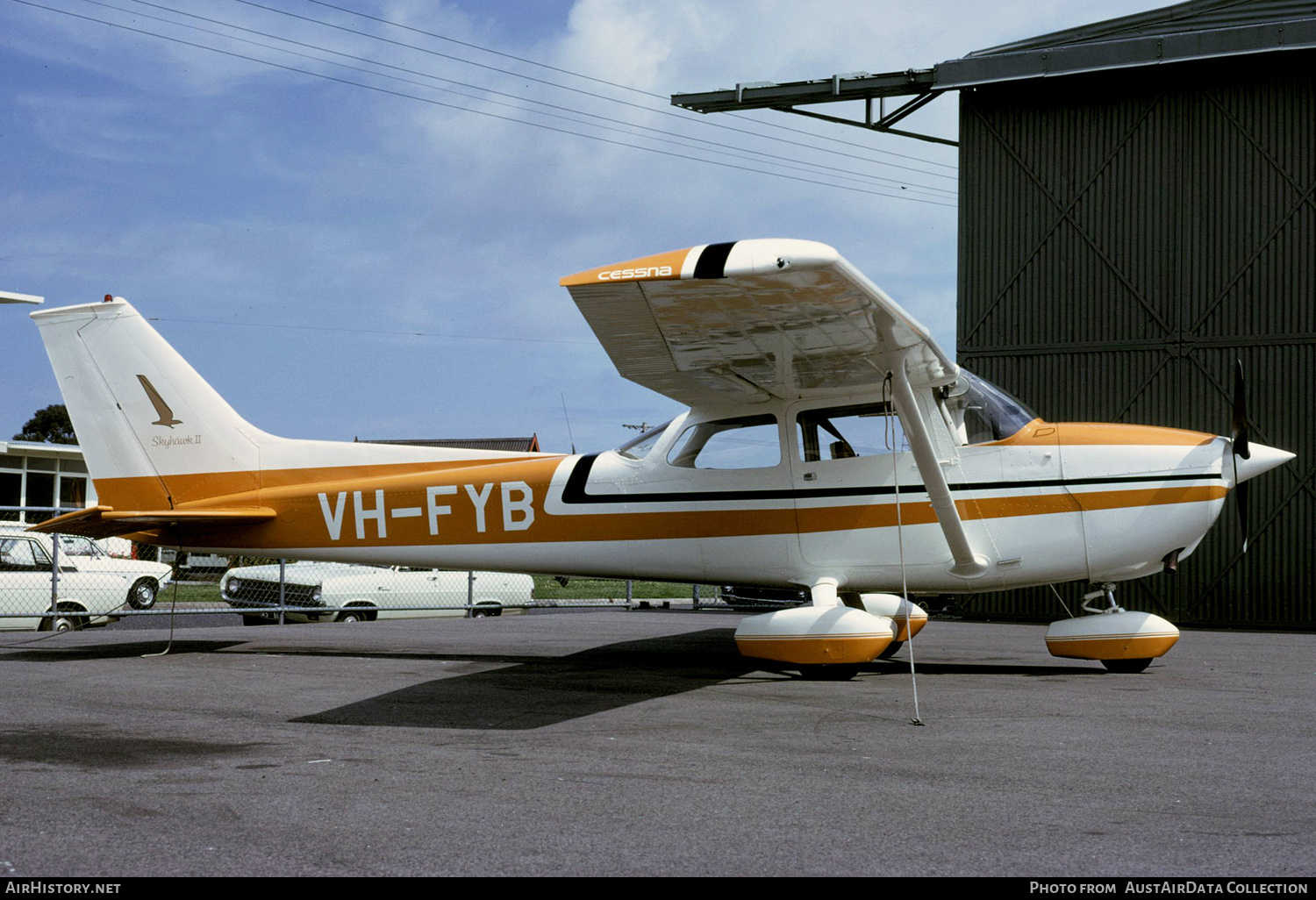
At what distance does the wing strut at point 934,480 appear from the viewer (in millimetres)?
7289

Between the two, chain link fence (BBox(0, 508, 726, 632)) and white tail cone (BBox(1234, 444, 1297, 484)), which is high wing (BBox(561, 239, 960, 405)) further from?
chain link fence (BBox(0, 508, 726, 632))

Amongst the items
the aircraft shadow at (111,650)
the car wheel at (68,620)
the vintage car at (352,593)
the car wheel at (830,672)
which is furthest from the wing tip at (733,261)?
the car wheel at (68,620)

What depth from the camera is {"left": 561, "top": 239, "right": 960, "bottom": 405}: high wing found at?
5309 millimetres

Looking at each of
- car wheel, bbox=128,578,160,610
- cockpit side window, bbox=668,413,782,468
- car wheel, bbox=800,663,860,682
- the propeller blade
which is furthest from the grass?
the propeller blade

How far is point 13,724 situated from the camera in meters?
5.54

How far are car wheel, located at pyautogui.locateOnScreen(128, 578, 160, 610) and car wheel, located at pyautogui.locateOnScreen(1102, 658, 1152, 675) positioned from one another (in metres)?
12.9

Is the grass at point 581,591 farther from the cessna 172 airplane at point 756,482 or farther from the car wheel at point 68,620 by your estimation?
the cessna 172 airplane at point 756,482

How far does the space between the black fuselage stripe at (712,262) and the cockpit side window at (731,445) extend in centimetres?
319

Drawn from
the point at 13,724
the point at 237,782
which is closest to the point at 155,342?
the point at 13,724

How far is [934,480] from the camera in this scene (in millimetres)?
7480

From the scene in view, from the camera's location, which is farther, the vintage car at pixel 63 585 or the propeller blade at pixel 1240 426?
the vintage car at pixel 63 585

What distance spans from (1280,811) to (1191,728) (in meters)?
2.00

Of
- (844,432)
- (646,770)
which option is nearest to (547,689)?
(646,770)

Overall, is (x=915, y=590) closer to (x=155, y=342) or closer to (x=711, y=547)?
(x=711, y=547)
